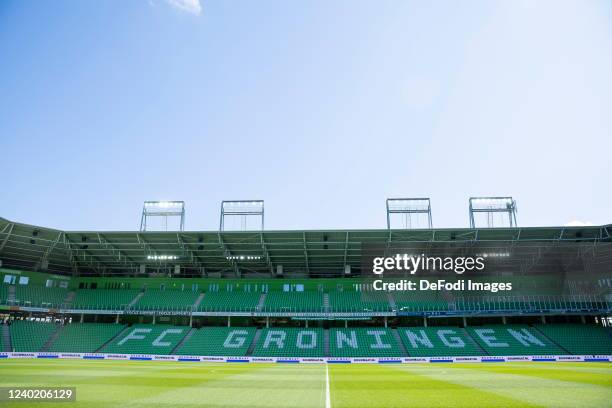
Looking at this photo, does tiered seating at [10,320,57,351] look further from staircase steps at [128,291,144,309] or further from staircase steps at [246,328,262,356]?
staircase steps at [246,328,262,356]

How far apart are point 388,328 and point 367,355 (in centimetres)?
767

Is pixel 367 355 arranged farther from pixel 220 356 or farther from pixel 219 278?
pixel 219 278

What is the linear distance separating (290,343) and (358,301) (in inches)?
438

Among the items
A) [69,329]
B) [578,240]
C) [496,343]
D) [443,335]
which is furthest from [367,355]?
[69,329]

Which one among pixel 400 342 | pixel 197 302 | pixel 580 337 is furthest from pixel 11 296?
pixel 580 337

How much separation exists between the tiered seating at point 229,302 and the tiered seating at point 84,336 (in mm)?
11433

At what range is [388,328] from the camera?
4788 cm

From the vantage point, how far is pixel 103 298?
172 feet

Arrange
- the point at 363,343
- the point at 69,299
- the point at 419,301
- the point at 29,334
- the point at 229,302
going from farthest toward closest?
the point at 69,299 → the point at 229,302 → the point at 419,301 → the point at 29,334 → the point at 363,343

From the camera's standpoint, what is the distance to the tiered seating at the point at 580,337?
4141 centimetres

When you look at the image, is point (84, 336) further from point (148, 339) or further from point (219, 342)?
point (219, 342)

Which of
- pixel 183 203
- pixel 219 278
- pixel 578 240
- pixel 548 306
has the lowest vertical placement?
pixel 548 306

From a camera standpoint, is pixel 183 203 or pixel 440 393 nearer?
pixel 440 393

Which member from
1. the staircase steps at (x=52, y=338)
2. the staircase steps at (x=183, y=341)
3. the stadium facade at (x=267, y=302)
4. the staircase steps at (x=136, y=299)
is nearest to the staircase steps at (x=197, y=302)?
the stadium facade at (x=267, y=302)
